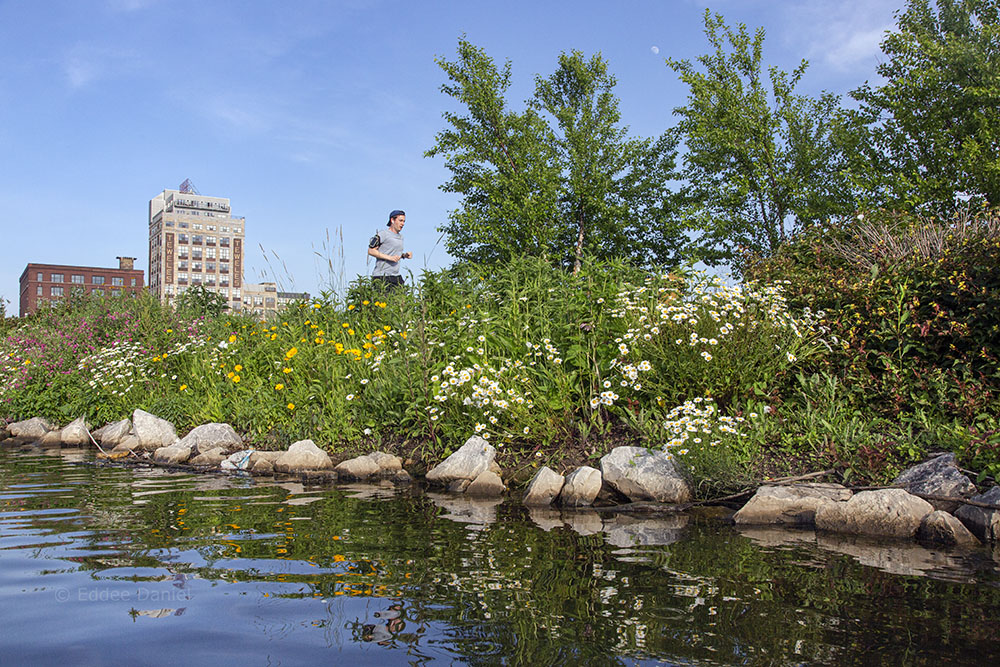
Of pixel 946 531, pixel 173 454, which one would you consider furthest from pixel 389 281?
pixel 946 531

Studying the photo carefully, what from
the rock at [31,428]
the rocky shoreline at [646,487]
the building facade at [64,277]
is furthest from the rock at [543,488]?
the building facade at [64,277]

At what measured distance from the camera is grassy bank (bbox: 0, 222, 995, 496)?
605 cm

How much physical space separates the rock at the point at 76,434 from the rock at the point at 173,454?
8.72ft

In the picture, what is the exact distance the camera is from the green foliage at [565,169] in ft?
67.7

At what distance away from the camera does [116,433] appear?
952 centimetres

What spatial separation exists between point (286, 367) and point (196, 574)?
19.8ft

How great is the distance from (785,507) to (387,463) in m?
3.96

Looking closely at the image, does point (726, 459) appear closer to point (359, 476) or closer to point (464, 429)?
point (464, 429)

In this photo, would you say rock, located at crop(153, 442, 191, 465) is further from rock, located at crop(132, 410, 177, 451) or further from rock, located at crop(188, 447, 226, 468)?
rock, located at crop(132, 410, 177, 451)

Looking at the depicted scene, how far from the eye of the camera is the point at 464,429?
7.20m

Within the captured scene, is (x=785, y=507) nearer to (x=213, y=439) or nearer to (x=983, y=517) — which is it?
(x=983, y=517)

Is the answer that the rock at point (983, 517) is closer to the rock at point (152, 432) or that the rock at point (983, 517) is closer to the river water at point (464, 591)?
the river water at point (464, 591)

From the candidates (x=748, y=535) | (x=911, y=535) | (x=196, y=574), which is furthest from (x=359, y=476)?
(x=911, y=535)

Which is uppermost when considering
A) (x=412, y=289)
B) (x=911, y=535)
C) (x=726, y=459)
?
(x=412, y=289)
